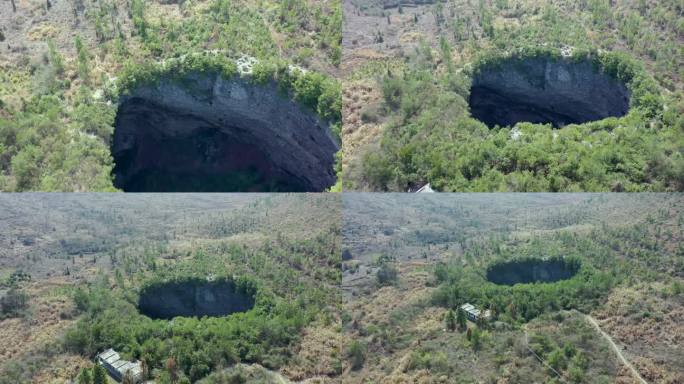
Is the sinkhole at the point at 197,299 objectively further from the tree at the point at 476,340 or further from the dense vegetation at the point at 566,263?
the tree at the point at 476,340

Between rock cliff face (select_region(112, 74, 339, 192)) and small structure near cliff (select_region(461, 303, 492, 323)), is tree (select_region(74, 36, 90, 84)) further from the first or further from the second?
small structure near cliff (select_region(461, 303, 492, 323))

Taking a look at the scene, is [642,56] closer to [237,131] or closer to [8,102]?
[237,131]

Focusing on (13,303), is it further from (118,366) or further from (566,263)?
(566,263)

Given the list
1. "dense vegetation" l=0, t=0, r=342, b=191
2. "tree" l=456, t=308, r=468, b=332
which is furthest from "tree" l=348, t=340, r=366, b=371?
A: "dense vegetation" l=0, t=0, r=342, b=191

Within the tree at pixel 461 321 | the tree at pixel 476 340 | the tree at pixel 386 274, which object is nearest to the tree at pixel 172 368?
the tree at pixel 386 274

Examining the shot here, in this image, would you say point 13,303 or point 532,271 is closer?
point 13,303

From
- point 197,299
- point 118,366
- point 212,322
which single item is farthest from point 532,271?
point 118,366
